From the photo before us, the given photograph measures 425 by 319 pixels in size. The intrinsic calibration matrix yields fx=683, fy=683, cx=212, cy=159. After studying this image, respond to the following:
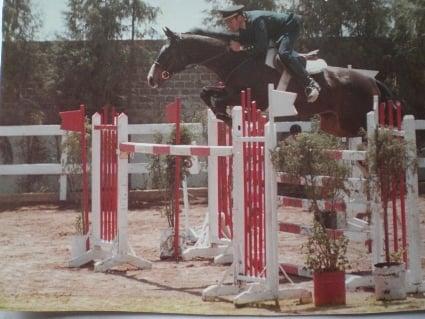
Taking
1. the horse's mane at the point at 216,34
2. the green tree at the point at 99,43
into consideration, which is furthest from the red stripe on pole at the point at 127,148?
the horse's mane at the point at 216,34

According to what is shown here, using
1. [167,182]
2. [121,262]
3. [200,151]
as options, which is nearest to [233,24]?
[200,151]

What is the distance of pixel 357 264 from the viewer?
2.28 meters

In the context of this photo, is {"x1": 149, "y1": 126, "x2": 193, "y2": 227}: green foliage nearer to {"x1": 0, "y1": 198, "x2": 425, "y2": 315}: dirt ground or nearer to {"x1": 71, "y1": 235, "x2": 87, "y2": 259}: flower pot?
{"x1": 0, "y1": 198, "x2": 425, "y2": 315}: dirt ground

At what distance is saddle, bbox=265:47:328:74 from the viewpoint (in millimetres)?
2301

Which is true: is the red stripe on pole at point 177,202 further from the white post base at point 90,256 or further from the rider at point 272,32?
the rider at point 272,32

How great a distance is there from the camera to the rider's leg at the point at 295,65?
7.59 ft

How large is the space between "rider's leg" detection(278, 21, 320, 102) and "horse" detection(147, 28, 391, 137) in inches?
0.8

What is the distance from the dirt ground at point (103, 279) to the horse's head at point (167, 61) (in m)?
0.59

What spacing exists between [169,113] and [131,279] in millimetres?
614

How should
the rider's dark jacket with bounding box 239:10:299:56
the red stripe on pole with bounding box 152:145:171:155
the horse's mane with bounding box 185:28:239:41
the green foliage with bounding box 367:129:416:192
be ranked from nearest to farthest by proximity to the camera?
the green foliage with bounding box 367:129:416:192, the rider's dark jacket with bounding box 239:10:299:56, the horse's mane with bounding box 185:28:239:41, the red stripe on pole with bounding box 152:145:171:155

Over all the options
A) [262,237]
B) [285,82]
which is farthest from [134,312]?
[285,82]

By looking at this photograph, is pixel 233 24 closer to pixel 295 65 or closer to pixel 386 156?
pixel 295 65

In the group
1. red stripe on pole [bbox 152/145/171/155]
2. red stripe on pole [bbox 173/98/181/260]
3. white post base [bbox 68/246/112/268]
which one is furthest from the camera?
red stripe on pole [bbox 173/98/181/260]

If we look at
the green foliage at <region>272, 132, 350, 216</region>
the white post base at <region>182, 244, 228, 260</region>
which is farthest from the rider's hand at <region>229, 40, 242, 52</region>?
the white post base at <region>182, 244, 228, 260</region>
